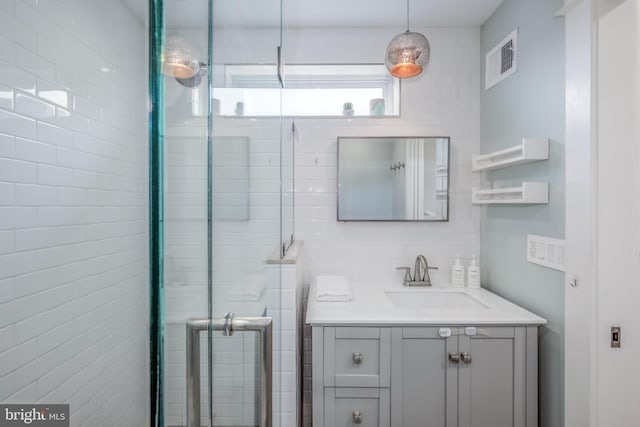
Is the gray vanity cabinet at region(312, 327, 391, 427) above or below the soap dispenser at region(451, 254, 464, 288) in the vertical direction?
below

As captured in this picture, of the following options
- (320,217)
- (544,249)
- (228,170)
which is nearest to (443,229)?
(544,249)

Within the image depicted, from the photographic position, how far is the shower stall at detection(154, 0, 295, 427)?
0.34 metres

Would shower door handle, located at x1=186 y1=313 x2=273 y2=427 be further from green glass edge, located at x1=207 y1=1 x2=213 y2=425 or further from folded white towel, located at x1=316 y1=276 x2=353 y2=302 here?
folded white towel, located at x1=316 y1=276 x2=353 y2=302

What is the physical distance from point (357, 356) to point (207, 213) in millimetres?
1136

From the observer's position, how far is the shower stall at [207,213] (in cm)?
34

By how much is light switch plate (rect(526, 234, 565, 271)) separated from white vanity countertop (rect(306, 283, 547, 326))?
0.25 metres

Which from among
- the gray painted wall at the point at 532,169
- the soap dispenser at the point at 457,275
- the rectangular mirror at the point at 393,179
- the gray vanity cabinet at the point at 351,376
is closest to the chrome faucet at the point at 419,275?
the soap dispenser at the point at 457,275

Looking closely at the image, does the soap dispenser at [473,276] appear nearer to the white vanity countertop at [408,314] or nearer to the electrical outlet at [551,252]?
the white vanity countertop at [408,314]

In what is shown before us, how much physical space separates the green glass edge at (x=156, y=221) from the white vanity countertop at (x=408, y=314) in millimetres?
1115

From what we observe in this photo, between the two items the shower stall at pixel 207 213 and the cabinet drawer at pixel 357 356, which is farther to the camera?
the cabinet drawer at pixel 357 356

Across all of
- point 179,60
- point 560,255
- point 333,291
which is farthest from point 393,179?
point 179,60

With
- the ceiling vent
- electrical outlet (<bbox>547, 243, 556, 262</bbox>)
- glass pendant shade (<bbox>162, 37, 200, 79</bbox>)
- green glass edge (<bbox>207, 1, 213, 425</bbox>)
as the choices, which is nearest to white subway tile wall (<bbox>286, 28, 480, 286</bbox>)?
the ceiling vent

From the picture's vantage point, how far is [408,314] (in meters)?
1.46

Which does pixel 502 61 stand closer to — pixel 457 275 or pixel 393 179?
pixel 393 179
